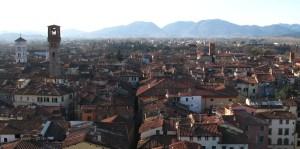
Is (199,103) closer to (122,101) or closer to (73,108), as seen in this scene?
(122,101)

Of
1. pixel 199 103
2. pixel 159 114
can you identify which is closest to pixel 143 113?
pixel 159 114

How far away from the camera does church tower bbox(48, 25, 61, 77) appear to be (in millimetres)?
84625

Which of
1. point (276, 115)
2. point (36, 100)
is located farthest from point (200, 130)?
point (36, 100)

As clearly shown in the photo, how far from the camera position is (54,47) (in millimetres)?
85750

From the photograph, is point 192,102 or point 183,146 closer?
point 183,146

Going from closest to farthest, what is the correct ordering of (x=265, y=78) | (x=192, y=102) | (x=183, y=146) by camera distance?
1. (x=183, y=146)
2. (x=192, y=102)
3. (x=265, y=78)

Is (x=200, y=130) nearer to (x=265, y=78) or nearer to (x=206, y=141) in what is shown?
(x=206, y=141)

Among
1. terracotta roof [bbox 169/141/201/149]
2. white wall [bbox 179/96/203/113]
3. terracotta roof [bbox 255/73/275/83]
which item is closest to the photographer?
terracotta roof [bbox 169/141/201/149]

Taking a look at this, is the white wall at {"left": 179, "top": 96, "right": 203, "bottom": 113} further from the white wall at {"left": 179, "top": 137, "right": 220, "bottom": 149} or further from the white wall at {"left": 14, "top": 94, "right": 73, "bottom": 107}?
the white wall at {"left": 179, "top": 137, "right": 220, "bottom": 149}

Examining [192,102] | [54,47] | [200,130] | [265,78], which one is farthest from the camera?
[54,47]

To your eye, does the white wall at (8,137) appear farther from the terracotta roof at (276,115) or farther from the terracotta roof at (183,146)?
the terracotta roof at (276,115)

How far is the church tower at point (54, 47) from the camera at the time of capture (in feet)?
278

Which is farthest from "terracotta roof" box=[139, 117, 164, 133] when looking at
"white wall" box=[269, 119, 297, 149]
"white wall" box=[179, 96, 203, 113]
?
"white wall" box=[179, 96, 203, 113]

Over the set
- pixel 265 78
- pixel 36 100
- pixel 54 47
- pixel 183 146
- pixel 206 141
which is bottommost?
pixel 206 141
